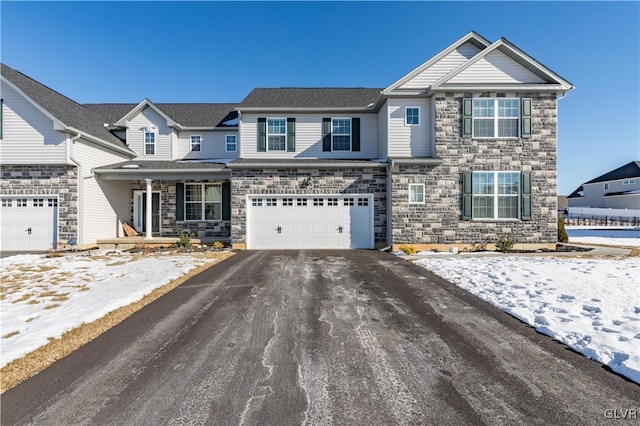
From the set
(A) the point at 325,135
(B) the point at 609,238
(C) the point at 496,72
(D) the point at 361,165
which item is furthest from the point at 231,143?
(B) the point at 609,238

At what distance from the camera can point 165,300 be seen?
19.7ft

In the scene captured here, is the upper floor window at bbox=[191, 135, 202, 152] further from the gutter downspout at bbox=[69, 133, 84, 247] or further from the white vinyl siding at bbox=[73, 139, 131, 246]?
the gutter downspout at bbox=[69, 133, 84, 247]

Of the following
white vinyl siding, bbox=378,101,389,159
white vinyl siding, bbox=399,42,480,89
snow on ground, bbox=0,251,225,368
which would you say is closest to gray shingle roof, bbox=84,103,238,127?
white vinyl siding, bbox=378,101,389,159

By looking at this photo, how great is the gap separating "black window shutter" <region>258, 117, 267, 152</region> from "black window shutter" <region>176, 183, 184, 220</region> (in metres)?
4.52

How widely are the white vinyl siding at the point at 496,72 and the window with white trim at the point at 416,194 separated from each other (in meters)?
4.64

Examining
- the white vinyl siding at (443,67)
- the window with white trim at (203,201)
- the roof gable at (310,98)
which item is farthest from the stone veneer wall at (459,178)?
the window with white trim at (203,201)

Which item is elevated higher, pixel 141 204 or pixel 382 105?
pixel 382 105

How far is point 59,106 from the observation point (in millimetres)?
13742

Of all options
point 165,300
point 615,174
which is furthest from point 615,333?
point 615,174

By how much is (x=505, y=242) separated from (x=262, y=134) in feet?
38.5

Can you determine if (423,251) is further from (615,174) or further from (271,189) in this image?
(615,174)

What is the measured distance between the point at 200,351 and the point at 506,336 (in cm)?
426

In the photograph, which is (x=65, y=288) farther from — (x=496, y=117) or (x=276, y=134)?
(x=496, y=117)

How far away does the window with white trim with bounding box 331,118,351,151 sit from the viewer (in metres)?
14.9
